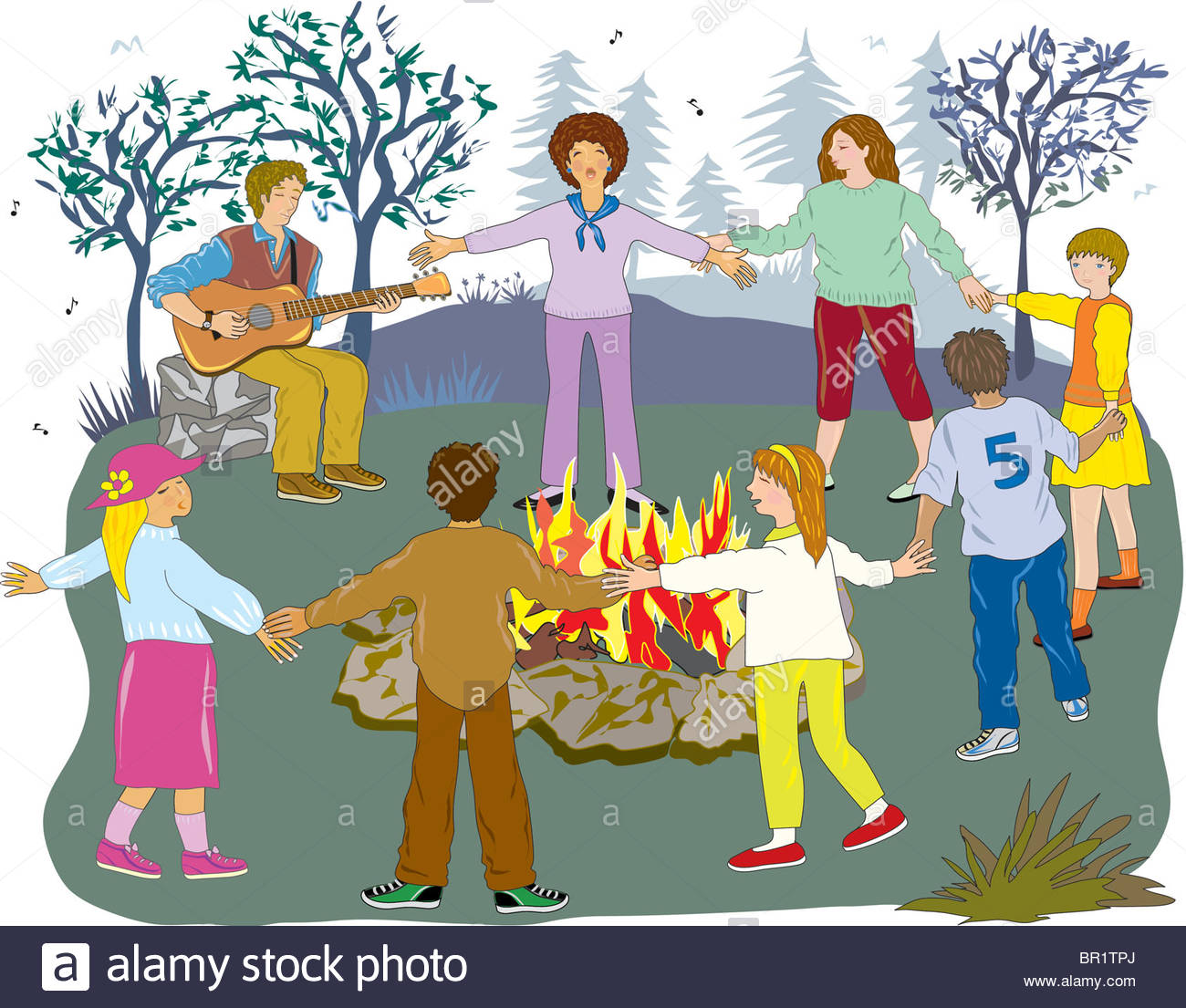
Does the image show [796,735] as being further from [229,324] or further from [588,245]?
[229,324]

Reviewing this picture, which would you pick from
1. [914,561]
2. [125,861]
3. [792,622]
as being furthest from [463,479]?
[125,861]

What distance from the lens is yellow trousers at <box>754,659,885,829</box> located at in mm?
7863

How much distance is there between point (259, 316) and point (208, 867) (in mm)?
Answer: 3624

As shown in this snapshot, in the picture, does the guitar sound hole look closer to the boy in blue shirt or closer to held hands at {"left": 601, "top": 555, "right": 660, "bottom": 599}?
held hands at {"left": 601, "top": 555, "right": 660, "bottom": 599}

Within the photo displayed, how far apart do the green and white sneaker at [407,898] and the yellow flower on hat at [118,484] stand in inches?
86.0

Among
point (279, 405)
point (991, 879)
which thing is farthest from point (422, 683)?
point (279, 405)

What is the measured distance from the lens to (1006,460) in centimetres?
864

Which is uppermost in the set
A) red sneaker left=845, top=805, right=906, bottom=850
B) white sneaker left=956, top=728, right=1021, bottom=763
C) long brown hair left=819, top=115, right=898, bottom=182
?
long brown hair left=819, top=115, right=898, bottom=182

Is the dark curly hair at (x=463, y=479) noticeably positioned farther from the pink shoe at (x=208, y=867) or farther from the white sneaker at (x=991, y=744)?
the white sneaker at (x=991, y=744)

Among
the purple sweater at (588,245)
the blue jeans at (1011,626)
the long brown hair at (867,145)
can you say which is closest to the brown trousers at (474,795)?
the blue jeans at (1011,626)

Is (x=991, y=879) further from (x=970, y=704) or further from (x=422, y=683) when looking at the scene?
(x=422, y=683)

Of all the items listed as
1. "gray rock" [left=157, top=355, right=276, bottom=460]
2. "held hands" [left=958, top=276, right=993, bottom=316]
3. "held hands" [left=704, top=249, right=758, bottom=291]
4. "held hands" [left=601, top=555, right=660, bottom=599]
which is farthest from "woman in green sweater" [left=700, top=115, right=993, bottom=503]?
"gray rock" [left=157, top=355, right=276, bottom=460]

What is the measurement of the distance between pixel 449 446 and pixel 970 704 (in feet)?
10.3

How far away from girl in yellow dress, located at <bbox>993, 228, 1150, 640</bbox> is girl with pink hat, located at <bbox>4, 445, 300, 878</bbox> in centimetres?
460
